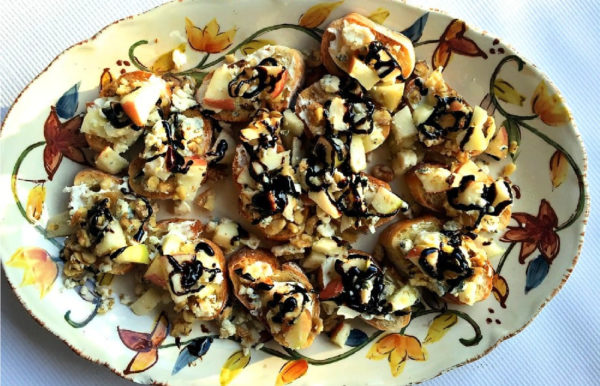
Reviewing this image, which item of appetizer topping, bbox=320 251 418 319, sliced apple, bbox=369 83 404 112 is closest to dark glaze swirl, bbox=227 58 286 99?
sliced apple, bbox=369 83 404 112

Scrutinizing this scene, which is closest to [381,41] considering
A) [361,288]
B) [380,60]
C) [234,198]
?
[380,60]

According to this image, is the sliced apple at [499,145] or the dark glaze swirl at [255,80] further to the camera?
the sliced apple at [499,145]

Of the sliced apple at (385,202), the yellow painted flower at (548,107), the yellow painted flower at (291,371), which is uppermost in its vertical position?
the yellow painted flower at (548,107)

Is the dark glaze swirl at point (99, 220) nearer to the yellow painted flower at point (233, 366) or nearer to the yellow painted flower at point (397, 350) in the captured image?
the yellow painted flower at point (233, 366)

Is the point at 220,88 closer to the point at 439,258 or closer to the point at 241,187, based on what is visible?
the point at 241,187

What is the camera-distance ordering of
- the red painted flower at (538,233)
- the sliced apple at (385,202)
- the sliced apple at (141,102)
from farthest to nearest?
the red painted flower at (538,233) → the sliced apple at (385,202) → the sliced apple at (141,102)

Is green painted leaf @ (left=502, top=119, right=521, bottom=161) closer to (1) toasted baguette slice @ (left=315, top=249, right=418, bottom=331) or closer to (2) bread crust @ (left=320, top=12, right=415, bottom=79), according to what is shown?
(2) bread crust @ (left=320, top=12, right=415, bottom=79)

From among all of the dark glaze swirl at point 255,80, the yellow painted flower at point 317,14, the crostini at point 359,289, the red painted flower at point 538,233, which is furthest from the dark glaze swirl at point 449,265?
the yellow painted flower at point 317,14

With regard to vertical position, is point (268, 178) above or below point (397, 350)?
above
